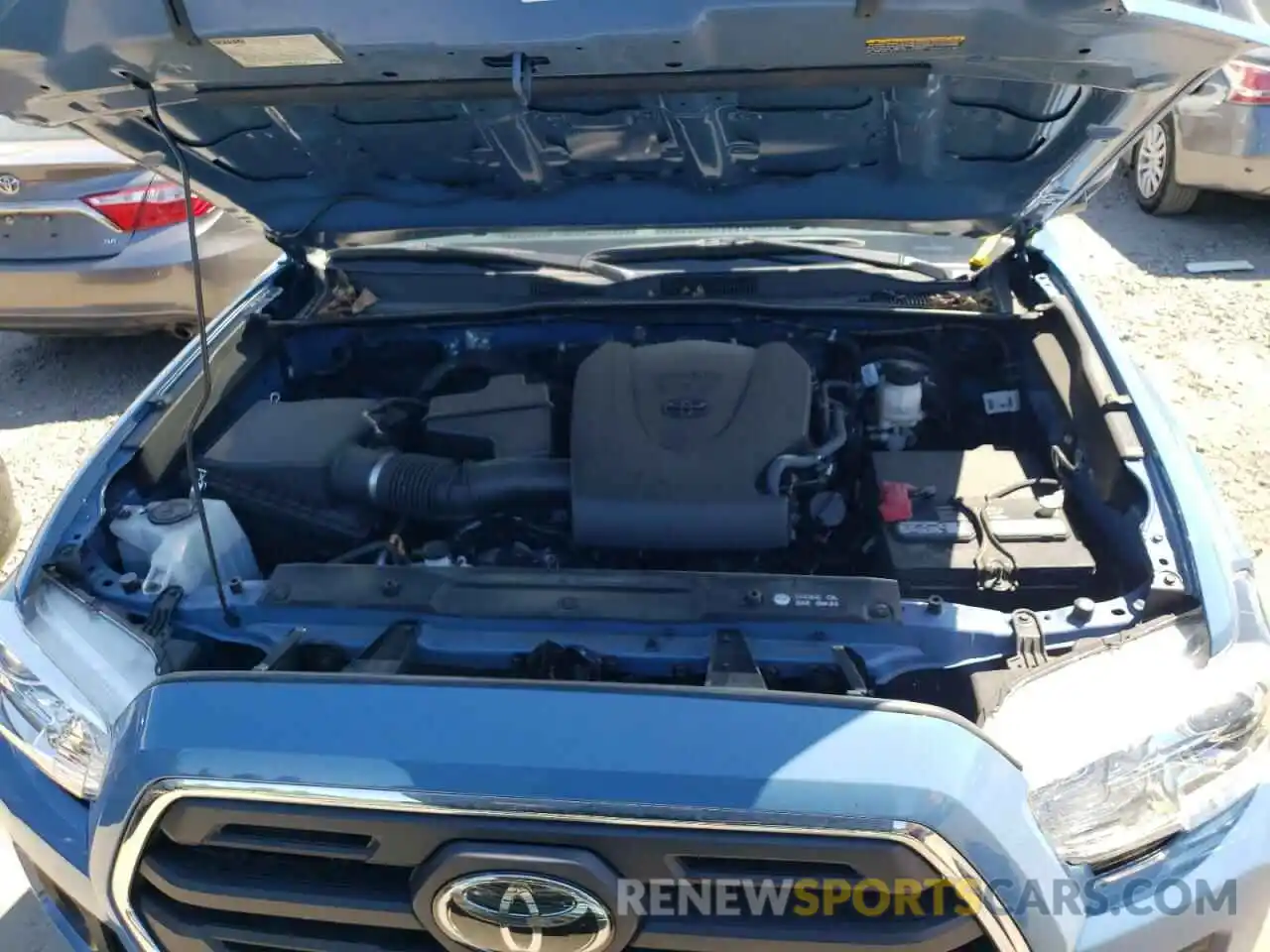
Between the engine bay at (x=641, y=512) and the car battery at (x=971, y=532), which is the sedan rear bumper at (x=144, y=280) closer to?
the engine bay at (x=641, y=512)

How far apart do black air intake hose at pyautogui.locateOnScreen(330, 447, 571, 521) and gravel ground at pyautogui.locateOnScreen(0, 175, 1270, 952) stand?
2283 millimetres

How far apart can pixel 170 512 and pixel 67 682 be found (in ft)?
1.36

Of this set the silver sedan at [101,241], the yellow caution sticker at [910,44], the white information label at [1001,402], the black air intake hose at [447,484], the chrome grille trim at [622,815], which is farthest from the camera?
the silver sedan at [101,241]

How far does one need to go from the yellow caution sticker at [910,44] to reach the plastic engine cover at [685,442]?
70 centimetres


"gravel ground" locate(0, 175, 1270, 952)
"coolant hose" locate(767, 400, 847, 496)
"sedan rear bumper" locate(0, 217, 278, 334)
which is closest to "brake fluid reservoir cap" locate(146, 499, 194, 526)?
"coolant hose" locate(767, 400, 847, 496)

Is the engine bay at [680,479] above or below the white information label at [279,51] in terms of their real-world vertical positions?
below

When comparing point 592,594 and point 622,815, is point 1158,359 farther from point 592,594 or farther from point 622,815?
point 622,815

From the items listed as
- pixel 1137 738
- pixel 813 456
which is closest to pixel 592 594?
pixel 813 456

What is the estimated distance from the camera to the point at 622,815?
1290 millimetres

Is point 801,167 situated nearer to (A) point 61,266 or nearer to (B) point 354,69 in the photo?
(B) point 354,69

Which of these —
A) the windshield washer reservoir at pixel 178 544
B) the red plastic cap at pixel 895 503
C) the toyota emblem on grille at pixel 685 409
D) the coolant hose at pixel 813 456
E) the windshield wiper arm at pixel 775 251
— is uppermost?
the windshield wiper arm at pixel 775 251

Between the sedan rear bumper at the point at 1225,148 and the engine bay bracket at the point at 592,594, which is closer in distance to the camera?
the engine bay bracket at the point at 592,594

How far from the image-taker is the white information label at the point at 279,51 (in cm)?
155

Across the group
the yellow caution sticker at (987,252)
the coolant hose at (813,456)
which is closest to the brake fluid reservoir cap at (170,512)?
the coolant hose at (813,456)
